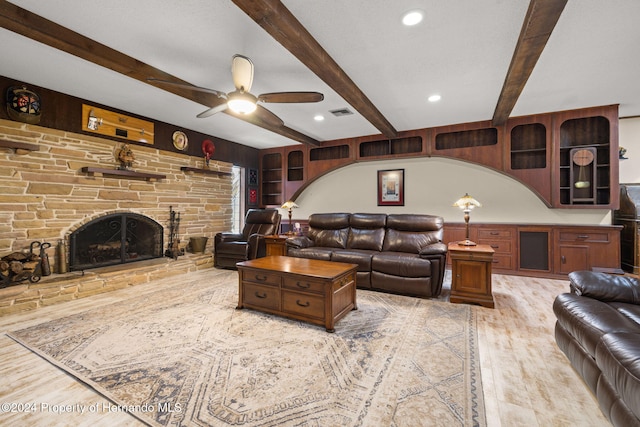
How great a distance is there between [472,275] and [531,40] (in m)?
2.30

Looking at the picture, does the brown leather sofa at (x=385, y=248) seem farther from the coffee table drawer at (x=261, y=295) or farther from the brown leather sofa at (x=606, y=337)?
the brown leather sofa at (x=606, y=337)

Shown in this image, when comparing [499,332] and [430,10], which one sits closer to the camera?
[430,10]

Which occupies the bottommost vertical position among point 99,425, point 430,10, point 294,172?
point 99,425

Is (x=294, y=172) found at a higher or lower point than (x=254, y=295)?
higher

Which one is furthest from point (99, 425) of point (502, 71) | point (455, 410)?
point (502, 71)

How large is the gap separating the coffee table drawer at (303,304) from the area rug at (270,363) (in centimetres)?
13

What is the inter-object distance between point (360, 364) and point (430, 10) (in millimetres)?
2585

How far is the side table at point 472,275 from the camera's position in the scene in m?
3.22

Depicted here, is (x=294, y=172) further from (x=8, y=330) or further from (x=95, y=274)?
(x=8, y=330)

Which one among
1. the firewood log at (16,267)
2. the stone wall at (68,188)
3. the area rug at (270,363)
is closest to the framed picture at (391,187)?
the area rug at (270,363)

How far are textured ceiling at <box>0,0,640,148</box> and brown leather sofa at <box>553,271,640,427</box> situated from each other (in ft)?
6.66

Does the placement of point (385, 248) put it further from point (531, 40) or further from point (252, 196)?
point (252, 196)

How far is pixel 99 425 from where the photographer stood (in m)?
1.47

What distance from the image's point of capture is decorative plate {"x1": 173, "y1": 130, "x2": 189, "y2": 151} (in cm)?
503
